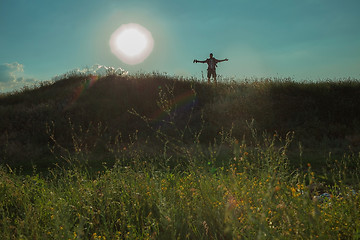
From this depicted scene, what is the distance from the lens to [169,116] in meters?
13.3

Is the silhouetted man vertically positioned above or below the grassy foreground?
above

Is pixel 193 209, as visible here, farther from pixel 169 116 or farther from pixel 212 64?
pixel 212 64

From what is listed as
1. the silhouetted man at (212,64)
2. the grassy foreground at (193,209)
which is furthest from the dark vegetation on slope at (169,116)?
the grassy foreground at (193,209)

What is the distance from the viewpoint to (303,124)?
11.5 metres

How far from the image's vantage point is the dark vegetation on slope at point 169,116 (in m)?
10.8

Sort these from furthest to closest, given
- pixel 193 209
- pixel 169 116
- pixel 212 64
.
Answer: pixel 212 64 → pixel 169 116 → pixel 193 209

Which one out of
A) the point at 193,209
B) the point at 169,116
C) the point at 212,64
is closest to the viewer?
the point at 193,209

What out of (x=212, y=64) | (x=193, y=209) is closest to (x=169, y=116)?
(x=212, y=64)

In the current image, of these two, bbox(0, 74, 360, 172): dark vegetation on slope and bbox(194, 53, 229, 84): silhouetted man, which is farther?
bbox(194, 53, 229, 84): silhouetted man

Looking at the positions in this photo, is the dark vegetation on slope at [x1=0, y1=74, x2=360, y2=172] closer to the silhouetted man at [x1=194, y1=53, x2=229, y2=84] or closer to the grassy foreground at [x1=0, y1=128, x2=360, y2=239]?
the silhouetted man at [x1=194, y1=53, x2=229, y2=84]

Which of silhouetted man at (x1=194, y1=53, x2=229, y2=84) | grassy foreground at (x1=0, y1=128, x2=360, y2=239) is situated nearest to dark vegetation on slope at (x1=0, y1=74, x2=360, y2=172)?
silhouetted man at (x1=194, y1=53, x2=229, y2=84)

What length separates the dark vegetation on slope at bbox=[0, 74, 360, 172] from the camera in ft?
35.3

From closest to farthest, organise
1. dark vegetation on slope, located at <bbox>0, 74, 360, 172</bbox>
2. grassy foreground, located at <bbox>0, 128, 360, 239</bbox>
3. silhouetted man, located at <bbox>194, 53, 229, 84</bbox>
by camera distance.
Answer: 1. grassy foreground, located at <bbox>0, 128, 360, 239</bbox>
2. dark vegetation on slope, located at <bbox>0, 74, 360, 172</bbox>
3. silhouetted man, located at <bbox>194, 53, 229, 84</bbox>

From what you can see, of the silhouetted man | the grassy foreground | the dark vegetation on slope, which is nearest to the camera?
the grassy foreground
